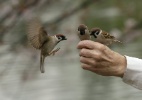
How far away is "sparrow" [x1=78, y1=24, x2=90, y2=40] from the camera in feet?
4.85

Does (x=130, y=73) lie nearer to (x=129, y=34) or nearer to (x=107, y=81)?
(x=129, y=34)

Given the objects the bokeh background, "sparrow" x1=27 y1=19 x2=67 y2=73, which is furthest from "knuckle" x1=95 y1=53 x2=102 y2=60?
the bokeh background

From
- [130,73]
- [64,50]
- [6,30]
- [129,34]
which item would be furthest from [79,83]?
[130,73]

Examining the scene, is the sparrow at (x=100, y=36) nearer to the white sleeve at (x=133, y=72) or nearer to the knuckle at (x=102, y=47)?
the knuckle at (x=102, y=47)

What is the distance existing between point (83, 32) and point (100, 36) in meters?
0.11

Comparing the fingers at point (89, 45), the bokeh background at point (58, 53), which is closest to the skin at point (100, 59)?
the fingers at point (89, 45)

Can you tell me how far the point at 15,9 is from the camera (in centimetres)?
375

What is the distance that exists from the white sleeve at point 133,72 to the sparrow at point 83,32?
1.16ft

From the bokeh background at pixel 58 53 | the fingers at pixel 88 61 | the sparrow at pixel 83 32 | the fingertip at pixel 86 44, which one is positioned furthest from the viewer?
the bokeh background at pixel 58 53

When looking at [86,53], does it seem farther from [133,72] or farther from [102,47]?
[133,72]

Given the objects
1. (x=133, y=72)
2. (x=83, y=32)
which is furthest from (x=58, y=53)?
(x=83, y=32)

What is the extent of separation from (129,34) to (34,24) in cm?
327

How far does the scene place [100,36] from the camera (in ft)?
5.21

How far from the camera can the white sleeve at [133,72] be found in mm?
1845
